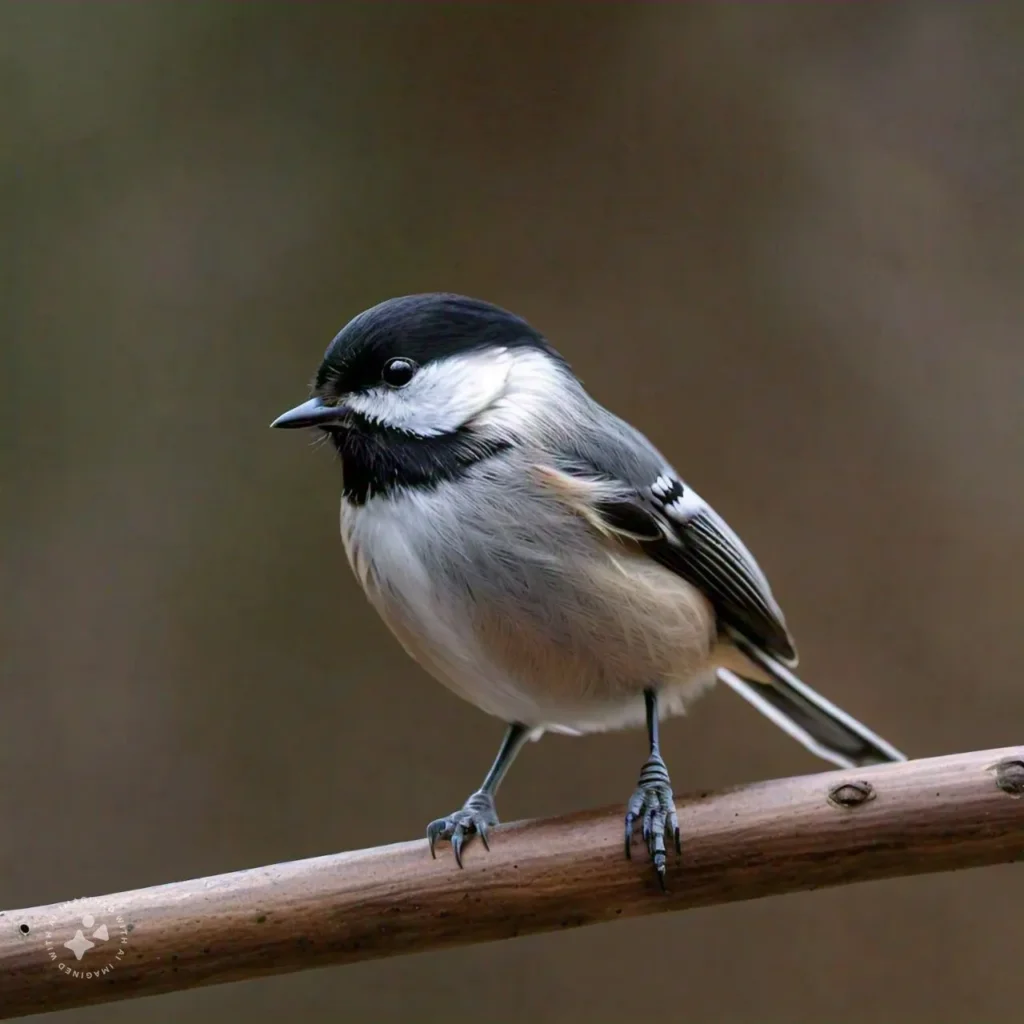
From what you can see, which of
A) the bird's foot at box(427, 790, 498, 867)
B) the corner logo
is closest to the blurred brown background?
the bird's foot at box(427, 790, 498, 867)

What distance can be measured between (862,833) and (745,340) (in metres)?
1.45

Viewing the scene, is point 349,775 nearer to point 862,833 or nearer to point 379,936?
point 379,936

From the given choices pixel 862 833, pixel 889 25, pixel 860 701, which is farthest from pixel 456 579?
pixel 889 25

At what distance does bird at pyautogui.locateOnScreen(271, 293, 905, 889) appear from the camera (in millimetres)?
1119

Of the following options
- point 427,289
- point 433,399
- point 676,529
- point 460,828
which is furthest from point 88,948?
point 427,289

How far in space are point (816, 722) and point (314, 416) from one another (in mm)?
824

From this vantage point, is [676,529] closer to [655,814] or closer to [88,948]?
[655,814]

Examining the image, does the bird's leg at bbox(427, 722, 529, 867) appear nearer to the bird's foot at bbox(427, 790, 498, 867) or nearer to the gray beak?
the bird's foot at bbox(427, 790, 498, 867)

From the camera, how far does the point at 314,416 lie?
46.0 inches

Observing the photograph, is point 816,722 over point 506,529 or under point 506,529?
under

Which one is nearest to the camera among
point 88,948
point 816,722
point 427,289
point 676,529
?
point 88,948

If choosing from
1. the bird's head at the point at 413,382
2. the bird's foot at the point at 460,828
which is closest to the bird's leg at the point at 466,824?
the bird's foot at the point at 460,828

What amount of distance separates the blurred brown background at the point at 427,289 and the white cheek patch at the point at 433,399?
3.53 ft

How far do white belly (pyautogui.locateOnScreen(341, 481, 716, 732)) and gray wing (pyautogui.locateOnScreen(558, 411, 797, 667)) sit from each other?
33mm
